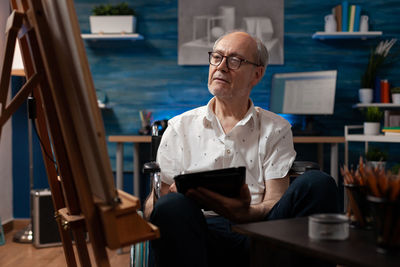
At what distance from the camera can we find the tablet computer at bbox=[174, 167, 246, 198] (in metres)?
1.42

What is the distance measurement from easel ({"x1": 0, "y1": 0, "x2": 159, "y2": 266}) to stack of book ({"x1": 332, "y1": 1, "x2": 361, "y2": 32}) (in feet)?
9.40

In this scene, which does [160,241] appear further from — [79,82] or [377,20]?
[377,20]

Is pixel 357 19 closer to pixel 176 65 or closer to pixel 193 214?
pixel 176 65

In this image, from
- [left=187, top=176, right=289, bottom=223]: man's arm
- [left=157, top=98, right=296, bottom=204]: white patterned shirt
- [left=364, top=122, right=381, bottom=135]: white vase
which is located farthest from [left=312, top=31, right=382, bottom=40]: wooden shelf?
[left=187, top=176, right=289, bottom=223]: man's arm

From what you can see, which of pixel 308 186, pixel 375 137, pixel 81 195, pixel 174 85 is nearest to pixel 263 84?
pixel 174 85

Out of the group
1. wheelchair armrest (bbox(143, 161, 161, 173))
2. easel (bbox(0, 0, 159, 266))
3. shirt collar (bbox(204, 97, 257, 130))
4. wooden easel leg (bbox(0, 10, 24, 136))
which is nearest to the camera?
easel (bbox(0, 0, 159, 266))

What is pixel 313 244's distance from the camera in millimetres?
1065

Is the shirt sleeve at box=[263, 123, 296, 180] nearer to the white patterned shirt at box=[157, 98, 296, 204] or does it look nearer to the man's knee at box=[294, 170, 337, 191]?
the white patterned shirt at box=[157, 98, 296, 204]

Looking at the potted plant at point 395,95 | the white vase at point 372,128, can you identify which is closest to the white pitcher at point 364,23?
the potted plant at point 395,95

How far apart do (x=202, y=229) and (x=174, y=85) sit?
2.57 m

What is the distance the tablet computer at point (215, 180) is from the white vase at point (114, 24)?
2.60 m

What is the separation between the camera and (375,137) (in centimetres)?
333

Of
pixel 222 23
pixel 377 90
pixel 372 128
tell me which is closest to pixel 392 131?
pixel 372 128

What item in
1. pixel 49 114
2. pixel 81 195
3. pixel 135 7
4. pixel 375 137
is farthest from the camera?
pixel 135 7
